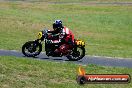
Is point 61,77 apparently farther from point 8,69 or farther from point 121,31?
point 121,31

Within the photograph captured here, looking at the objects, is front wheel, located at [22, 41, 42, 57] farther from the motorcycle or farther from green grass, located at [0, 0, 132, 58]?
green grass, located at [0, 0, 132, 58]

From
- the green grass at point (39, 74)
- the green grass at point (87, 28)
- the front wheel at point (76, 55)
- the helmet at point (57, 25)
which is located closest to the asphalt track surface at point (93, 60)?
the front wheel at point (76, 55)

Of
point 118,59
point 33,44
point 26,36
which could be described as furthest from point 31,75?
point 26,36

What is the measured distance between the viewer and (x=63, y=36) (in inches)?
856

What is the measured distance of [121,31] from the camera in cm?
4578

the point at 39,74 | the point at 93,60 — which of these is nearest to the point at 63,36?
the point at 93,60

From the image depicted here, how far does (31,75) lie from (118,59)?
31.6 ft

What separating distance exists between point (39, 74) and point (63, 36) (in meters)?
6.20

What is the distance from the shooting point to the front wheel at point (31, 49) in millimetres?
21922

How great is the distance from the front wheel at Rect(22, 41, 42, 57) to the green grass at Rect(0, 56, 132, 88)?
3574 millimetres

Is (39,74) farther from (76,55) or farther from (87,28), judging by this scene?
(87,28)

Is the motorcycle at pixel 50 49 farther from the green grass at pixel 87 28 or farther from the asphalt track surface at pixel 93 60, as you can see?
the green grass at pixel 87 28

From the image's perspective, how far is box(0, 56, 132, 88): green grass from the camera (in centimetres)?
1426

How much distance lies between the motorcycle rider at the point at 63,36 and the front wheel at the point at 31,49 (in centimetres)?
88
